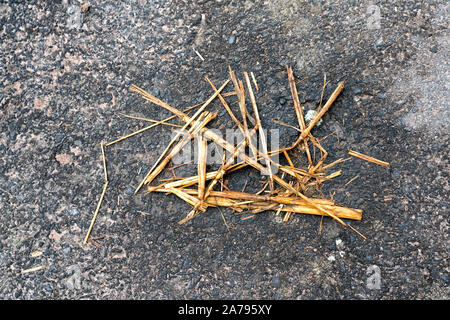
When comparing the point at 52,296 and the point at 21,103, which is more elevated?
the point at 21,103

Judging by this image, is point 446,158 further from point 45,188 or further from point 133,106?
point 45,188

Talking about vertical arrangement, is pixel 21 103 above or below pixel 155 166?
above

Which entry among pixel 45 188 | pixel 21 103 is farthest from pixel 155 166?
pixel 21 103

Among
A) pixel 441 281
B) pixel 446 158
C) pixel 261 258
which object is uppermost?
pixel 446 158

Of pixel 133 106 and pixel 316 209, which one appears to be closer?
pixel 316 209

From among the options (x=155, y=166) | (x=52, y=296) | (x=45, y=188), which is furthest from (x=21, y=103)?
(x=52, y=296)
